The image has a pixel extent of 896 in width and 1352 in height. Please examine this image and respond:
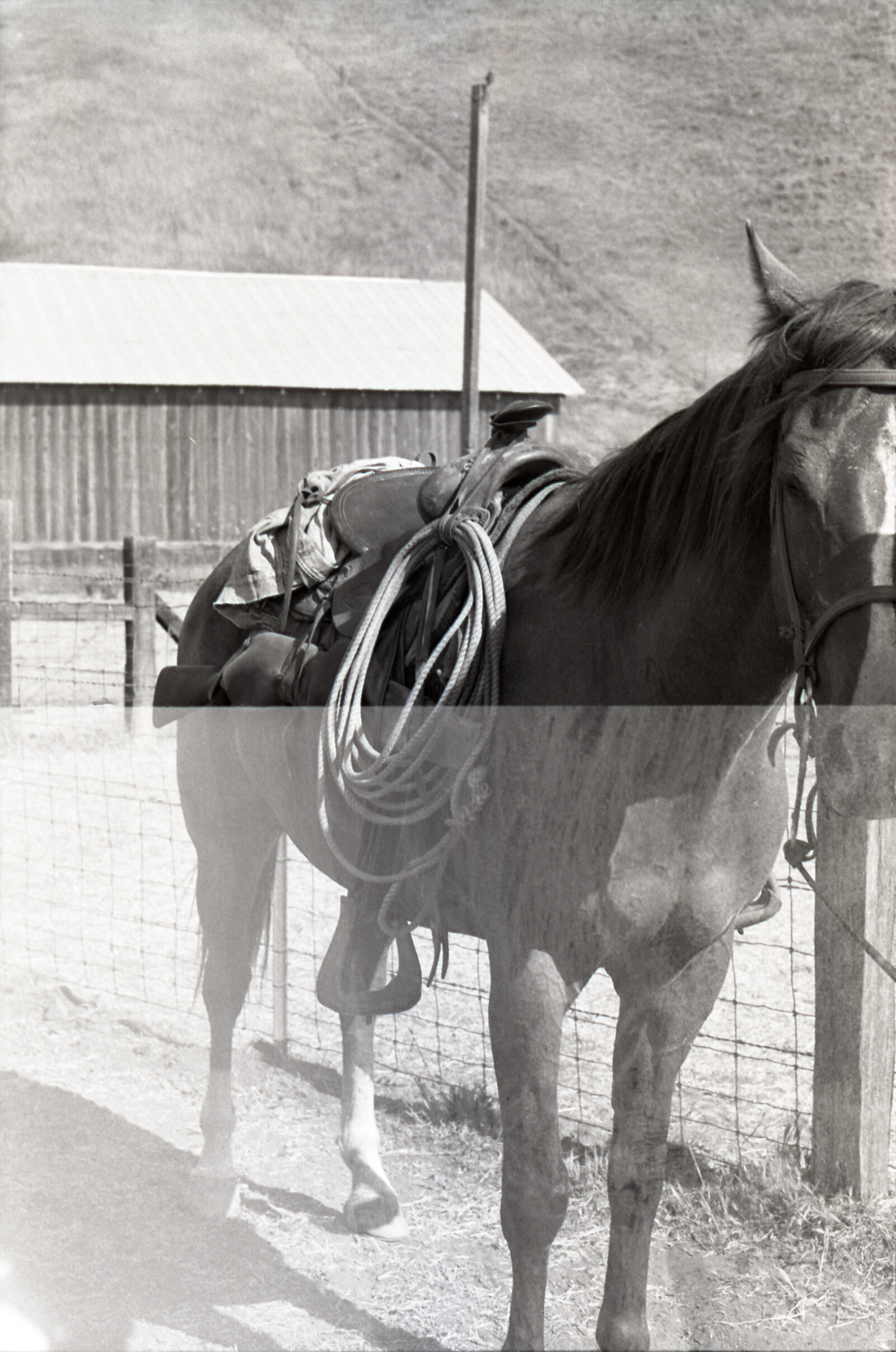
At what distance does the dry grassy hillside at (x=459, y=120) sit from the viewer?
4.64ft

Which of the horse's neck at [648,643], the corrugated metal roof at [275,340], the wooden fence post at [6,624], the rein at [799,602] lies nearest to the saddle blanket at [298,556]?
the horse's neck at [648,643]

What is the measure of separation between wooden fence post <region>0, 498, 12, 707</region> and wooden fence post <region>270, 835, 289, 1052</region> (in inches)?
118

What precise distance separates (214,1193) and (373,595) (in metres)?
1.23

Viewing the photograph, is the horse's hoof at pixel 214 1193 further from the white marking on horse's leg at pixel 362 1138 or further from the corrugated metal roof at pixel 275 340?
the corrugated metal roof at pixel 275 340

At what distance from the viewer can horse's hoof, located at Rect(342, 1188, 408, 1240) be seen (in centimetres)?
219

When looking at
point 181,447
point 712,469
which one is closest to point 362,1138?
point 712,469

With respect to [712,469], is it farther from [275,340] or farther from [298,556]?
[275,340]

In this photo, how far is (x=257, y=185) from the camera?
168 cm

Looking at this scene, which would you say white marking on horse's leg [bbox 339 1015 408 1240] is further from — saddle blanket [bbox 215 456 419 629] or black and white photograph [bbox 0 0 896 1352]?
saddle blanket [bbox 215 456 419 629]

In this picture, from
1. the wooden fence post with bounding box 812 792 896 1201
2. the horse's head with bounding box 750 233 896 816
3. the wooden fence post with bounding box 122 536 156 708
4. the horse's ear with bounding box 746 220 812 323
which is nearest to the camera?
the horse's head with bounding box 750 233 896 816

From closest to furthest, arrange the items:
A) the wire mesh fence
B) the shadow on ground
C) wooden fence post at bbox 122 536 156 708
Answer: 1. the shadow on ground
2. the wire mesh fence
3. wooden fence post at bbox 122 536 156 708

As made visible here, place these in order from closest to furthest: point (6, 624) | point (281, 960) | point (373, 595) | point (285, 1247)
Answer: point (373, 595)
point (285, 1247)
point (281, 960)
point (6, 624)

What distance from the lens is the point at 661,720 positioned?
133 cm

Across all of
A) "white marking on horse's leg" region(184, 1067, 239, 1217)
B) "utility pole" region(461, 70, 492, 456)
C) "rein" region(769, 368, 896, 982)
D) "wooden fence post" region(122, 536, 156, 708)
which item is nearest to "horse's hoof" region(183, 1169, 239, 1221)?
"white marking on horse's leg" region(184, 1067, 239, 1217)
